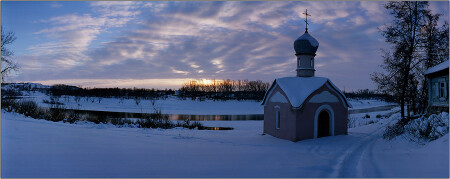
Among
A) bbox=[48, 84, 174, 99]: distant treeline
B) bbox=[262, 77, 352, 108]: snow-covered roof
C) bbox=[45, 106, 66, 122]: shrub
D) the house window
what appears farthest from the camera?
bbox=[48, 84, 174, 99]: distant treeline

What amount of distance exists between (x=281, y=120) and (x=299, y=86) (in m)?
1.96

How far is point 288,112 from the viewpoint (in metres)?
12.0

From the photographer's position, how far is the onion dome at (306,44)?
13460mm

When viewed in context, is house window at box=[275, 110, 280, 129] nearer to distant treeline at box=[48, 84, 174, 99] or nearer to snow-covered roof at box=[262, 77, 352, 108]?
snow-covered roof at box=[262, 77, 352, 108]

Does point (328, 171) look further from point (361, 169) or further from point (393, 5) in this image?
point (393, 5)

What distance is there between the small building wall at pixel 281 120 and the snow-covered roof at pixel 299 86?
0.36 meters

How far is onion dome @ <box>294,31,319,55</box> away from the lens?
13.5 m

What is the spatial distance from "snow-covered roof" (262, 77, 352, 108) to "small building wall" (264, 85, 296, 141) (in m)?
0.36

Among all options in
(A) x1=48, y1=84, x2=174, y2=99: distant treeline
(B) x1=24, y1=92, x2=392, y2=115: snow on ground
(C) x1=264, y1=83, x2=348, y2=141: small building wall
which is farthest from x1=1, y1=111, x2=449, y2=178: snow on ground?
(A) x1=48, y1=84, x2=174, y2=99: distant treeline

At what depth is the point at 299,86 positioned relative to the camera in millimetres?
12328

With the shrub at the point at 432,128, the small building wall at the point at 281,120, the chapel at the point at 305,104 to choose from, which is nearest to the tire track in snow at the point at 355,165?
the shrub at the point at 432,128

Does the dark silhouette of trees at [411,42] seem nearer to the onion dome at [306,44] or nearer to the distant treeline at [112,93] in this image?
the onion dome at [306,44]

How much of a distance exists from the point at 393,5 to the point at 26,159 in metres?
17.7

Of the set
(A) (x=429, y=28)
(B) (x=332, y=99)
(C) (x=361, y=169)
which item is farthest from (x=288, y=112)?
(A) (x=429, y=28)
